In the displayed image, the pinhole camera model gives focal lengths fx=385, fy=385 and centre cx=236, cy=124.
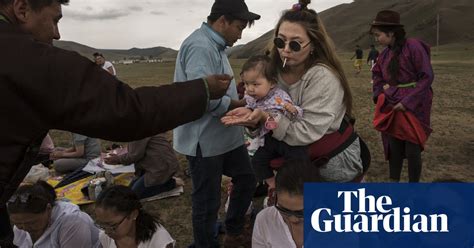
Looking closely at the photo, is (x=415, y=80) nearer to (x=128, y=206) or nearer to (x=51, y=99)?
(x=128, y=206)

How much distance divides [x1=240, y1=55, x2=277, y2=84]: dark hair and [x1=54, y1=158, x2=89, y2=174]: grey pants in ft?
13.9

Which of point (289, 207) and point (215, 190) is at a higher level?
point (289, 207)

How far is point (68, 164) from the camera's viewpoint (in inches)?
227

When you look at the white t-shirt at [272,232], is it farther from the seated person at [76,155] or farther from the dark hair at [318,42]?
the seated person at [76,155]

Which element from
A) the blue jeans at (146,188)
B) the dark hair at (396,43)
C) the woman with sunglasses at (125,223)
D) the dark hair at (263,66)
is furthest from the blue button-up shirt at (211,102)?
the blue jeans at (146,188)

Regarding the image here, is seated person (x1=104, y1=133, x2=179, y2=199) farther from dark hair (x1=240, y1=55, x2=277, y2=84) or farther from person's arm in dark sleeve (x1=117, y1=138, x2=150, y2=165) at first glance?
dark hair (x1=240, y1=55, x2=277, y2=84)

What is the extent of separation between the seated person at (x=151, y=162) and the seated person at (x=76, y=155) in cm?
126

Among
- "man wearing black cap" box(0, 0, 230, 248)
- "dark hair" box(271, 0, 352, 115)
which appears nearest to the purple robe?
"dark hair" box(271, 0, 352, 115)

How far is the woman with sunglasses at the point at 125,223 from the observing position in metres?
2.74

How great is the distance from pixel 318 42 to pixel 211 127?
106 centimetres

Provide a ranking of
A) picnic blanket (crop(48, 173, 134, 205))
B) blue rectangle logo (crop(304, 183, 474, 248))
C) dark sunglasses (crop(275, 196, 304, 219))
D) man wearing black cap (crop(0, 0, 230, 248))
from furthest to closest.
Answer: picnic blanket (crop(48, 173, 134, 205)), dark sunglasses (crop(275, 196, 304, 219)), blue rectangle logo (crop(304, 183, 474, 248)), man wearing black cap (crop(0, 0, 230, 248))

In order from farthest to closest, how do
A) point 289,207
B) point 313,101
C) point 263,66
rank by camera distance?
point 263,66
point 289,207
point 313,101

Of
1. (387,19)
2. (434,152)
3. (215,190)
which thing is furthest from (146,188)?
(434,152)

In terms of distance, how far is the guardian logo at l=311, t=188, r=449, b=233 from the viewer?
59.7 inches
